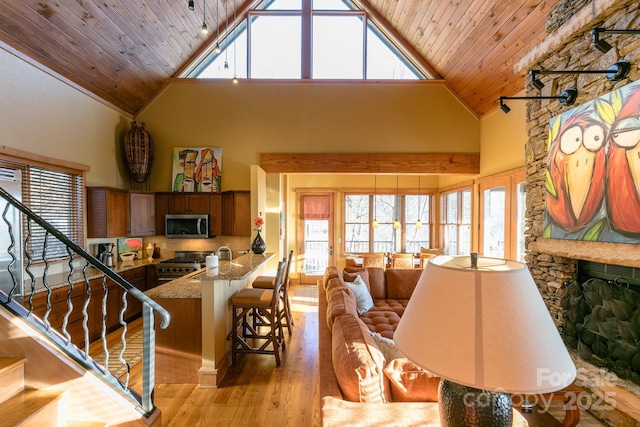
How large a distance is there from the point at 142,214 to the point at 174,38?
9.43 feet

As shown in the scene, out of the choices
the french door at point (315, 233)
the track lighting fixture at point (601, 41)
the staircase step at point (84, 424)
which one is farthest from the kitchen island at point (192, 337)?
the french door at point (315, 233)

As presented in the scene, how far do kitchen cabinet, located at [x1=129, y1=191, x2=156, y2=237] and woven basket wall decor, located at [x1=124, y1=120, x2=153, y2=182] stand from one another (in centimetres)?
41

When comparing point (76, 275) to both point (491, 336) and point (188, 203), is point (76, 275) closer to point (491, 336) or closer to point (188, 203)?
point (188, 203)

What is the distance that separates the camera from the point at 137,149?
16.9 ft

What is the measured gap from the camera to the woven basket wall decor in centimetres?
511

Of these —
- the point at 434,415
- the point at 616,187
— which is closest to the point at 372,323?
the point at 434,415

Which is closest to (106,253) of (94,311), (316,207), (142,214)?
(142,214)

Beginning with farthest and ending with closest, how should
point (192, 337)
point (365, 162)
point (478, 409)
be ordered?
point (365, 162)
point (192, 337)
point (478, 409)

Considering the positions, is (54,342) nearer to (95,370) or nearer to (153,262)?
(95,370)

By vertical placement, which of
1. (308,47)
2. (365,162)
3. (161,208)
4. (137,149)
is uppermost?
(308,47)

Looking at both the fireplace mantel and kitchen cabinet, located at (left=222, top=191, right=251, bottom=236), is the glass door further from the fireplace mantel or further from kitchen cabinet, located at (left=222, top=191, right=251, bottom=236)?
kitchen cabinet, located at (left=222, top=191, right=251, bottom=236)

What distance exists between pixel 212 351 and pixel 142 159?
378 cm

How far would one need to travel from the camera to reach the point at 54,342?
6.43 feet

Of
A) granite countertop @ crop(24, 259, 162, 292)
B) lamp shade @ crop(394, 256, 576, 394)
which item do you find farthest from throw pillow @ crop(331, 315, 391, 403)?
granite countertop @ crop(24, 259, 162, 292)
